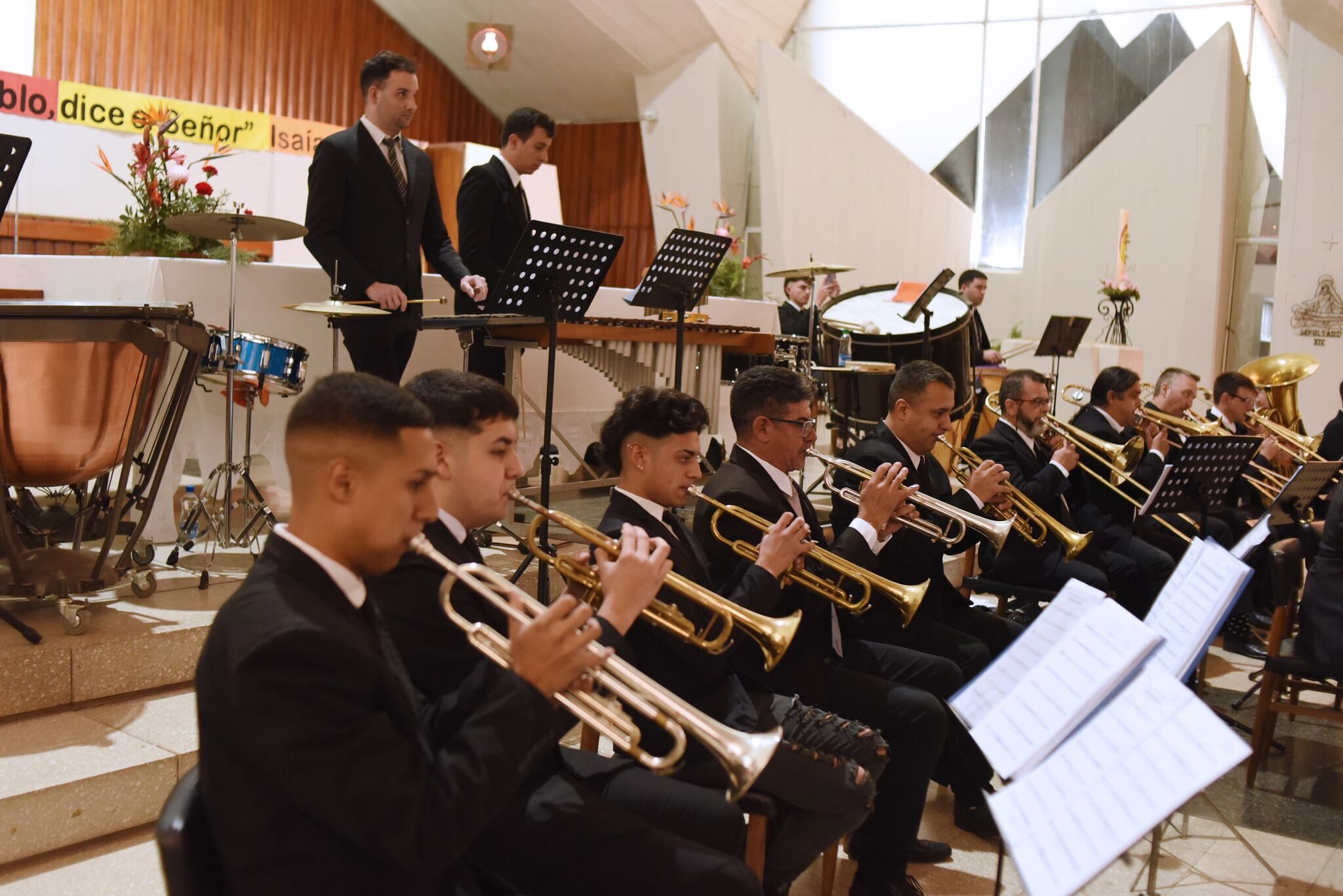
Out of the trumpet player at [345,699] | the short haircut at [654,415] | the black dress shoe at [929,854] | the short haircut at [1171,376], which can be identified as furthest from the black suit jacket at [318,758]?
the short haircut at [1171,376]

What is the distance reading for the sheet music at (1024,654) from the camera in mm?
2248

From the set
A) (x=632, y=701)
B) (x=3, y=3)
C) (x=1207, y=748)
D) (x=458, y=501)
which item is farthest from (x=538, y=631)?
(x=3, y=3)

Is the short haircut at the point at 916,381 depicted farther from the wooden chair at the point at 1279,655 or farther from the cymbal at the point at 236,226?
the cymbal at the point at 236,226

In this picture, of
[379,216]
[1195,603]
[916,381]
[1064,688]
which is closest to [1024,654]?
[1064,688]

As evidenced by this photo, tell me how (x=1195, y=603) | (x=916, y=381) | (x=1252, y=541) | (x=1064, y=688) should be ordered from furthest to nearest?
(x=916, y=381) → (x=1252, y=541) → (x=1195, y=603) → (x=1064, y=688)

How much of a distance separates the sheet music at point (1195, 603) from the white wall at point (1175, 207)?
11.1 metres

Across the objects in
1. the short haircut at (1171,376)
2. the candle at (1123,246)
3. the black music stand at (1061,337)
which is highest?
the candle at (1123,246)

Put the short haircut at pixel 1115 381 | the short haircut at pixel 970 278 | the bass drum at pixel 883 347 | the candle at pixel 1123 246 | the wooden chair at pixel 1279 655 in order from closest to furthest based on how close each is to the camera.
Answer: the wooden chair at pixel 1279 655 < the short haircut at pixel 1115 381 < the bass drum at pixel 883 347 < the short haircut at pixel 970 278 < the candle at pixel 1123 246

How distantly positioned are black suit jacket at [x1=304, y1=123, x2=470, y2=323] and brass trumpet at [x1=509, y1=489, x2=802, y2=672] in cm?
239

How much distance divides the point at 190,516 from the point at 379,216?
59.1 inches

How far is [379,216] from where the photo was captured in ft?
16.2

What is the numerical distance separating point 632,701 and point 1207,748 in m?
0.85

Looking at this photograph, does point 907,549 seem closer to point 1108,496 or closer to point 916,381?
point 916,381

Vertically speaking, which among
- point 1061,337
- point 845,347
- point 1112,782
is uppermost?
point 1061,337
